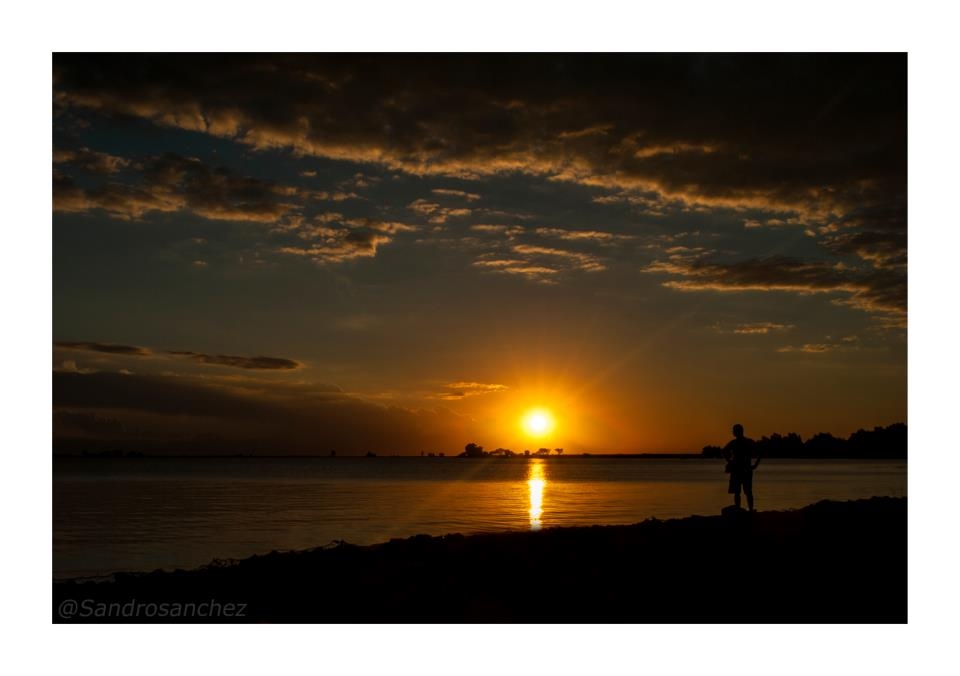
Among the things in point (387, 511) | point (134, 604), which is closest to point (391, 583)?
point (134, 604)

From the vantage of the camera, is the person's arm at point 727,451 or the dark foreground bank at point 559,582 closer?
the dark foreground bank at point 559,582

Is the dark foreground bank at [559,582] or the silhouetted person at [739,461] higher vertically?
the silhouetted person at [739,461]

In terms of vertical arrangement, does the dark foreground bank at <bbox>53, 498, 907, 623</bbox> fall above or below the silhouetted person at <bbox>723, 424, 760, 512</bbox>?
below

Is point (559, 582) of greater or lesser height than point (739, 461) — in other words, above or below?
below

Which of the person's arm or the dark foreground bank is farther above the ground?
the person's arm

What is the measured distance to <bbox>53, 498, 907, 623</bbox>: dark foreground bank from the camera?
540 inches

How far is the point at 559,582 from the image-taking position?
15305 millimetres

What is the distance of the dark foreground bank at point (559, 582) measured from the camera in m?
13.7

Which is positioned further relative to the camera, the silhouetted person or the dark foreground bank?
the silhouetted person

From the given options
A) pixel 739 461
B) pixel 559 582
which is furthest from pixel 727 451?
pixel 559 582

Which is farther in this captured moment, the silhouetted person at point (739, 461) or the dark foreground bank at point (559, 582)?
the silhouetted person at point (739, 461)

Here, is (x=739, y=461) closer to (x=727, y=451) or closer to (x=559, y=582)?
(x=727, y=451)

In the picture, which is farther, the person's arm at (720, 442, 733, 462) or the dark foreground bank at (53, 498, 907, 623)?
the person's arm at (720, 442, 733, 462)

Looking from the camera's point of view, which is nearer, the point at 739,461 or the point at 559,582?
the point at 559,582
